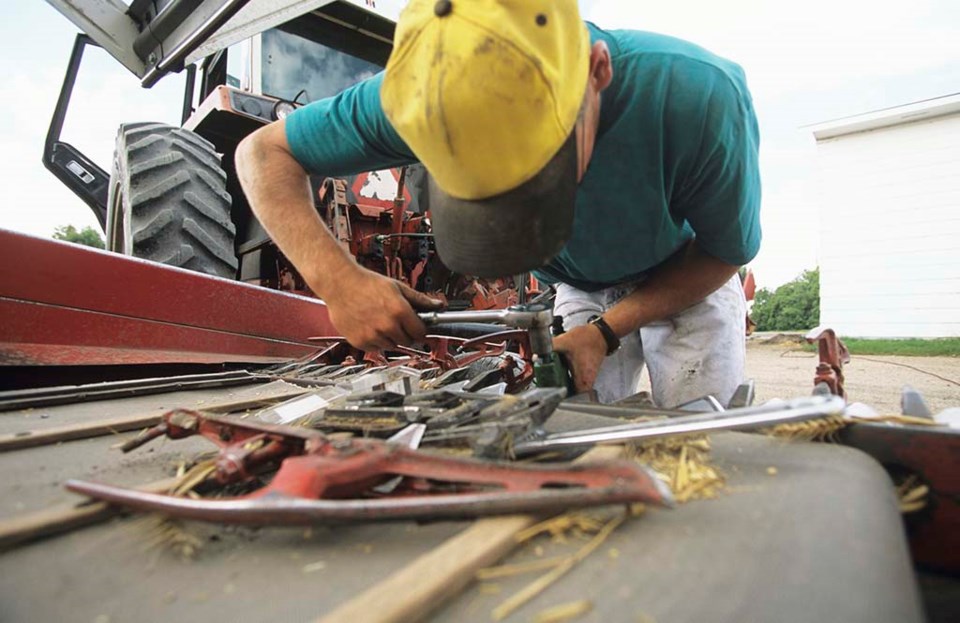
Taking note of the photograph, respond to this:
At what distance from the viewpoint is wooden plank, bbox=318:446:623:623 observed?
45 centimetres

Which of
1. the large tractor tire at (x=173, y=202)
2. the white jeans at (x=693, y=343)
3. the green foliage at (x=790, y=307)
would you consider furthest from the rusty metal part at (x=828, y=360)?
the green foliage at (x=790, y=307)

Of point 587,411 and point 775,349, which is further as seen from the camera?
point 775,349

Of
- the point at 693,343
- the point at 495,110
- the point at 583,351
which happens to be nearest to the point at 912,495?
the point at 495,110

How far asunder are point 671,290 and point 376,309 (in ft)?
3.75

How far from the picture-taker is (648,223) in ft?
5.46

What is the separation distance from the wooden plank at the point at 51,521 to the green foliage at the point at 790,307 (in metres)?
13.2

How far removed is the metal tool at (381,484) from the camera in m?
0.60

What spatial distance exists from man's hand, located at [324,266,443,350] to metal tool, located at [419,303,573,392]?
44mm

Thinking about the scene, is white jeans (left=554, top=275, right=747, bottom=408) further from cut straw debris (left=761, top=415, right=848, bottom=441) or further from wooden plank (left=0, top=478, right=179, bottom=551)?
wooden plank (left=0, top=478, right=179, bottom=551)

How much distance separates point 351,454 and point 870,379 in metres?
6.07

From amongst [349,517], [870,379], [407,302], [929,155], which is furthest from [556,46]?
[929,155]

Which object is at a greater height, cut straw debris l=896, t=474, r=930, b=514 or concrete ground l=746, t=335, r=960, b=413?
cut straw debris l=896, t=474, r=930, b=514

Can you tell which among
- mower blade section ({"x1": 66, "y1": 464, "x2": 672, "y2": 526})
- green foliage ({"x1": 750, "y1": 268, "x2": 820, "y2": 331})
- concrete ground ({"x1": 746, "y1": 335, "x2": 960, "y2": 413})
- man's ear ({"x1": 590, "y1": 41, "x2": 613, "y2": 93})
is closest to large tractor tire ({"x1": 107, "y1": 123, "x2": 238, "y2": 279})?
man's ear ({"x1": 590, "y1": 41, "x2": 613, "y2": 93})

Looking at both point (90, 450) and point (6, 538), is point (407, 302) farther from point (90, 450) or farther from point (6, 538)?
point (6, 538)
